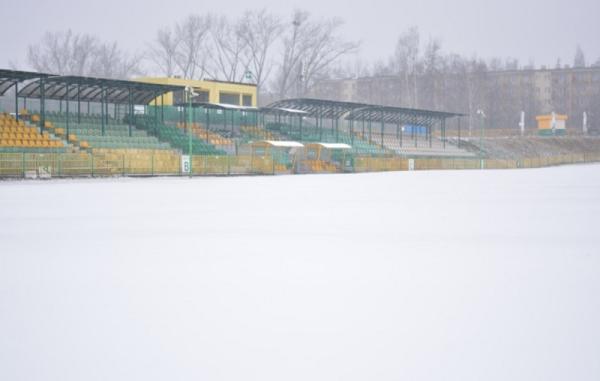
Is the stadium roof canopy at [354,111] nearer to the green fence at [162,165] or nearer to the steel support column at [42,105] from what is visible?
the green fence at [162,165]

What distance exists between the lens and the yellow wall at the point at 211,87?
63.6 metres

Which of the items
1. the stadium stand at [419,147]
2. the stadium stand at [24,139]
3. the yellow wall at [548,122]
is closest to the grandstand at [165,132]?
the stadium stand at [24,139]

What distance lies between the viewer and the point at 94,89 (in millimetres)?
47062

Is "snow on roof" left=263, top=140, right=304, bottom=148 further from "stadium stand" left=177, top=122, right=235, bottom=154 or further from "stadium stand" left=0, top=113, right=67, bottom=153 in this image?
"stadium stand" left=0, top=113, right=67, bottom=153

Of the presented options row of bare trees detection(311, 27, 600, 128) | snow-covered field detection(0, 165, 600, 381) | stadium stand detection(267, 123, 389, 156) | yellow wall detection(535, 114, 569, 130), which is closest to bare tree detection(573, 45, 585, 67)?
row of bare trees detection(311, 27, 600, 128)

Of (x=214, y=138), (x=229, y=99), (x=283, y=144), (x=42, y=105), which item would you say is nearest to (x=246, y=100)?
(x=229, y=99)

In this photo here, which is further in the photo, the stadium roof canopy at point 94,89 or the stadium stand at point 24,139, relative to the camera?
the stadium roof canopy at point 94,89

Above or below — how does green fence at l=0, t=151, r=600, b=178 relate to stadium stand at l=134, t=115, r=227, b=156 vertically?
below

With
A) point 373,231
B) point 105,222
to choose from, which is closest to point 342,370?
point 373,231

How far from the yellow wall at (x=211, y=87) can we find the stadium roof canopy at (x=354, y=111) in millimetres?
7297

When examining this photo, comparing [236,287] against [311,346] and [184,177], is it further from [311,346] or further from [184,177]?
[184,177]

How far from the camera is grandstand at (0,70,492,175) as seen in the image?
137ft

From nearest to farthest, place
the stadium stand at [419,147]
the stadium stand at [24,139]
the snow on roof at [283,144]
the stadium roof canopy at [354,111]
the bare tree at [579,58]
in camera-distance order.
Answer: the stadium stand at [24,139] < the snow on roof at [283,144] < the stadium roof canopy at [354,111] < the stadium stand at [419,147] < the bare tree at [579,58]

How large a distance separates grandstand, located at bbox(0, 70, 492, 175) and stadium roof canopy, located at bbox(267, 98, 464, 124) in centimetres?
11
